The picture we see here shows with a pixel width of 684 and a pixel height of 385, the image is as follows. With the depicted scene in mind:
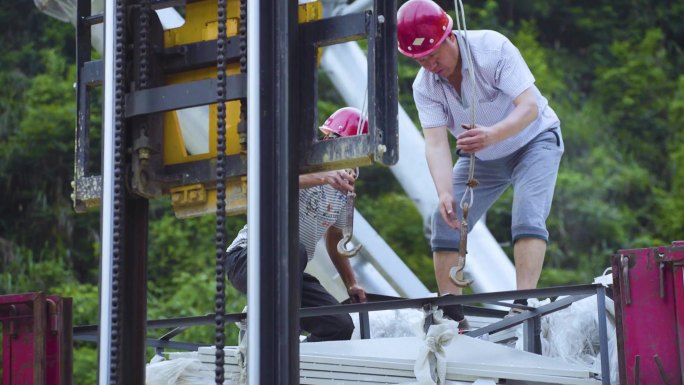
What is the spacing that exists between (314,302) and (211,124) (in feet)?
8.36

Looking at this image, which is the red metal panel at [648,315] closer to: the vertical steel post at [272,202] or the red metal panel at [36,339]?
the vertical steel post at [272,202]

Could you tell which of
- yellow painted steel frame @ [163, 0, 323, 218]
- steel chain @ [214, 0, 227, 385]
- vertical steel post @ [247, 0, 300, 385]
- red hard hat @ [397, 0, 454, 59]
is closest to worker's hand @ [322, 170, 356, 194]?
red hard hat @ [397, 0, 454, 59]

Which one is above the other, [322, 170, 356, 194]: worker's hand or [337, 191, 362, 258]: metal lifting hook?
[322, 170, 356, 194]: worker's hand

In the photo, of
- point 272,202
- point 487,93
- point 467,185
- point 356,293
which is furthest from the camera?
point 356,293

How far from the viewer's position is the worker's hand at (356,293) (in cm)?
752

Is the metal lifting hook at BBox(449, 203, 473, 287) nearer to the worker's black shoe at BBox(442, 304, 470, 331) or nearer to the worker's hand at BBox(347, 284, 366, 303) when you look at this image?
the worker's black shoe at BBox(442, 304, 470, 331)

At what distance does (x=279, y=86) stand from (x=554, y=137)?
3.38 m

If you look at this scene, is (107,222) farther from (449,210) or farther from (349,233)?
(449,210)

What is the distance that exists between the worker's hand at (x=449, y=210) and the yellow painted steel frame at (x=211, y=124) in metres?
2.29

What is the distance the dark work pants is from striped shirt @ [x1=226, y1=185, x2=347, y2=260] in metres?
0.13

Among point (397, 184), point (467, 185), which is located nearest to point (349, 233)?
point (467, 185)

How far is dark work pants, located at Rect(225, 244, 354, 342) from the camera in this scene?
676 centimetres

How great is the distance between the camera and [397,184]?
2128 centimetres

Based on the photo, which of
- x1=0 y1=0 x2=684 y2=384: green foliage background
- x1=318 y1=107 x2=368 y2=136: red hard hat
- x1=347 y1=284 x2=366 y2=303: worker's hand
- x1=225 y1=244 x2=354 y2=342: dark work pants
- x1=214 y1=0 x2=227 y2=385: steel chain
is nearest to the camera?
x1=214 y1=0 x2=227 y2=385: steel chain
